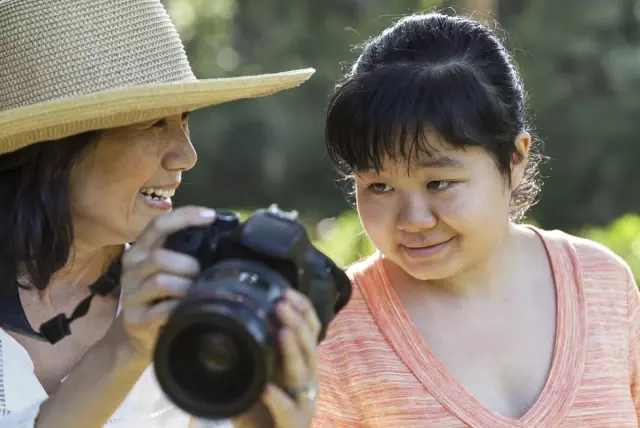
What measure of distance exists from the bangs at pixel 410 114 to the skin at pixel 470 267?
25mm

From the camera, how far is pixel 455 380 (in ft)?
7.20

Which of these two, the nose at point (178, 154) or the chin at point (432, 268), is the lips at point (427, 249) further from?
the nose at point (178, 154)

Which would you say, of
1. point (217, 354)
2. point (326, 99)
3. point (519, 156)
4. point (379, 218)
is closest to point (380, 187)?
point (379, 218)

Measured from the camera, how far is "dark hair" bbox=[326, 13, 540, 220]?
2135mm

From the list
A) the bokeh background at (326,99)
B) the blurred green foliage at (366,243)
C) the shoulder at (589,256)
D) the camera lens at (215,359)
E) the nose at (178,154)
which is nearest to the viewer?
the camera lens at (215,359)

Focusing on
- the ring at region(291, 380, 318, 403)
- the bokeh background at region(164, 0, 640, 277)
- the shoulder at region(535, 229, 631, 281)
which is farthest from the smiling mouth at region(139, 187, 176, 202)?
the bokeh background at region(164, 0, 640, 277)

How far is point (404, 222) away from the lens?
83.7 inches

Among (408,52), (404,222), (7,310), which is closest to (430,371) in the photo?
(404,222)

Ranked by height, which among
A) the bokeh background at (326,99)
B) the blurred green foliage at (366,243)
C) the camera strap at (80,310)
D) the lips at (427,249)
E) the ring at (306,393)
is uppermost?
the ring at (306,393)

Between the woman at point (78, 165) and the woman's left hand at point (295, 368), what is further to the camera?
the woman at point (78, 165)

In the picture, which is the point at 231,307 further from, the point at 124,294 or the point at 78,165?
the point at 78,165

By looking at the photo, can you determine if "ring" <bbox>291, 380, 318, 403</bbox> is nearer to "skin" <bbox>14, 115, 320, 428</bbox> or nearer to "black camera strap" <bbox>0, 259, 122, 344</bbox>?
"skin" <bbox>14, 115, 320, 428</bbox>

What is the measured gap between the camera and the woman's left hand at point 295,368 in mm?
1574

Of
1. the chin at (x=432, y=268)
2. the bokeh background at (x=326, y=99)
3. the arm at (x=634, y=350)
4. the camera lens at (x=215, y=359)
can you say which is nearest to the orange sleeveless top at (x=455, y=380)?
the arm at (x=634, y=350)
